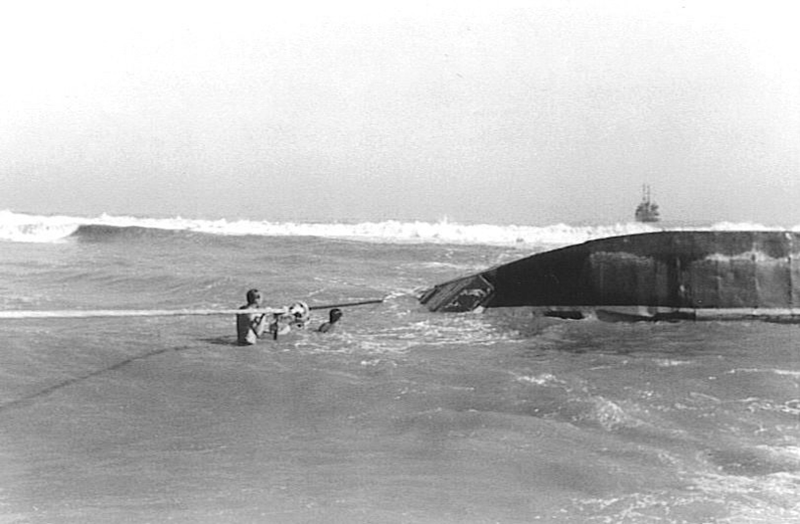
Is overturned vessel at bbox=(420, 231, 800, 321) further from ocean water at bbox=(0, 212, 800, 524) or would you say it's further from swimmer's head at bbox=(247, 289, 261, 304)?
swimmer's head at bbox=(247, 289, 261, 304)

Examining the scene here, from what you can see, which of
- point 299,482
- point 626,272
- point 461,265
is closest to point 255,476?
point 299,482

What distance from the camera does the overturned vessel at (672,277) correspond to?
30.1 ft

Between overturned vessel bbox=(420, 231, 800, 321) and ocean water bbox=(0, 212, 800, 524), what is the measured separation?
334mm

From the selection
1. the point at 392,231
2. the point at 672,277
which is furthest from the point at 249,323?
the point at 392,231

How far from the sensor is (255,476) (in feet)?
15.0

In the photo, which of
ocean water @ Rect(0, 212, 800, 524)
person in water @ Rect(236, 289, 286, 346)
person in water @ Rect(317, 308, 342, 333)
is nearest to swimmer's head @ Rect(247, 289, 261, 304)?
person in water @ Rect(236, 289, 286, 346)

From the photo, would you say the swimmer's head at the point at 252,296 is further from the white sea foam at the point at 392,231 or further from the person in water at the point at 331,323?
the white sea foam at the point at 392,231

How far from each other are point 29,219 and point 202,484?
140 ft

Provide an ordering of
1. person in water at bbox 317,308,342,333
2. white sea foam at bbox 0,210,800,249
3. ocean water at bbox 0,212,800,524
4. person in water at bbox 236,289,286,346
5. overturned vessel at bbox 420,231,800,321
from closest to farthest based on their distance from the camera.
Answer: ocean water at bbox 0,212,800,524 → person in water at bbox 236,289,286,346 → overturned vessel at bbox 420,231,800,321 → person in water at bbox 317,308,342,333 → white sea foam at bbox 0,210,800,249

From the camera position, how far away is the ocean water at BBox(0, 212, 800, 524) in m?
4.14

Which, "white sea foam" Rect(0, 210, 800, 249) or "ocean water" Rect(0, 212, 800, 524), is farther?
"white sea foam" Rect(0, 210, 800, 249)

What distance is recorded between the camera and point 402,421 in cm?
570

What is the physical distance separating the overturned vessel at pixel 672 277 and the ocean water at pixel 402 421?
33 cm

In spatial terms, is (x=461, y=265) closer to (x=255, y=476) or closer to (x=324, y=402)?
(x=324, y=402)
